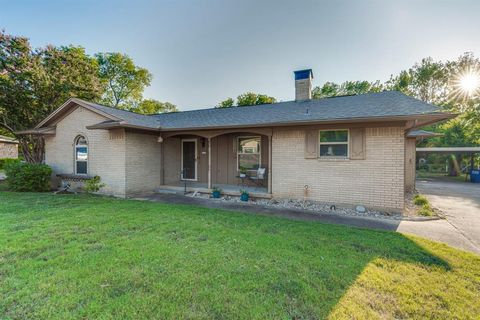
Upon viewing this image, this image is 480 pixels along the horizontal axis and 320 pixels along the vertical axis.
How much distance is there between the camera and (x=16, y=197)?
7844 mm

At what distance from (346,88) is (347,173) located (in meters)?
27.6

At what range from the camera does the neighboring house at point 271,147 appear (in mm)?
6449

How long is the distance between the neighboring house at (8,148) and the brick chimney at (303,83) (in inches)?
1127

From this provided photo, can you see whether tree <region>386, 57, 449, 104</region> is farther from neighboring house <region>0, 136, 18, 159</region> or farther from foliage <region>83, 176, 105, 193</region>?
neighboring house <region>0, 136, 18, 159</region>

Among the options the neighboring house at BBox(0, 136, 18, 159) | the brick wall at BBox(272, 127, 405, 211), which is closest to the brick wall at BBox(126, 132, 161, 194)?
the brick wall at BBox(272, 127, 405, 211)

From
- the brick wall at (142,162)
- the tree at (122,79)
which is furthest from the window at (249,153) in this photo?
the tree at (122,79)

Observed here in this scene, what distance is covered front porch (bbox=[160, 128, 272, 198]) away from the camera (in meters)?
9.44

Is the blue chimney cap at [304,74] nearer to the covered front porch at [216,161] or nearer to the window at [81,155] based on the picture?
the covered front porch at [216,161]

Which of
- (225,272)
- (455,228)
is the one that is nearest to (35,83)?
(225,272)

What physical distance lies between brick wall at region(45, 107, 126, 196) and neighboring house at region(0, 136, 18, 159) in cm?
1880

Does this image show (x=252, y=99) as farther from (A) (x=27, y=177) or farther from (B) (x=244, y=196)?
(A) (x=27, y=177)

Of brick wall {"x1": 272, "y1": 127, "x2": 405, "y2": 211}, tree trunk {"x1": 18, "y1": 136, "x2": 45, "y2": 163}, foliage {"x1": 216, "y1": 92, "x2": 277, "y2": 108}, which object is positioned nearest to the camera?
brick wall {"x1": 272, "y1": 127, "x2": 405, "y2": 211}

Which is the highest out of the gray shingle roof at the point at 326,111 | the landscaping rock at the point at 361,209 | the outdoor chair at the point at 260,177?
the gray shingle roof at the point at 326,111

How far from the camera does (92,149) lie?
9.35 meters
